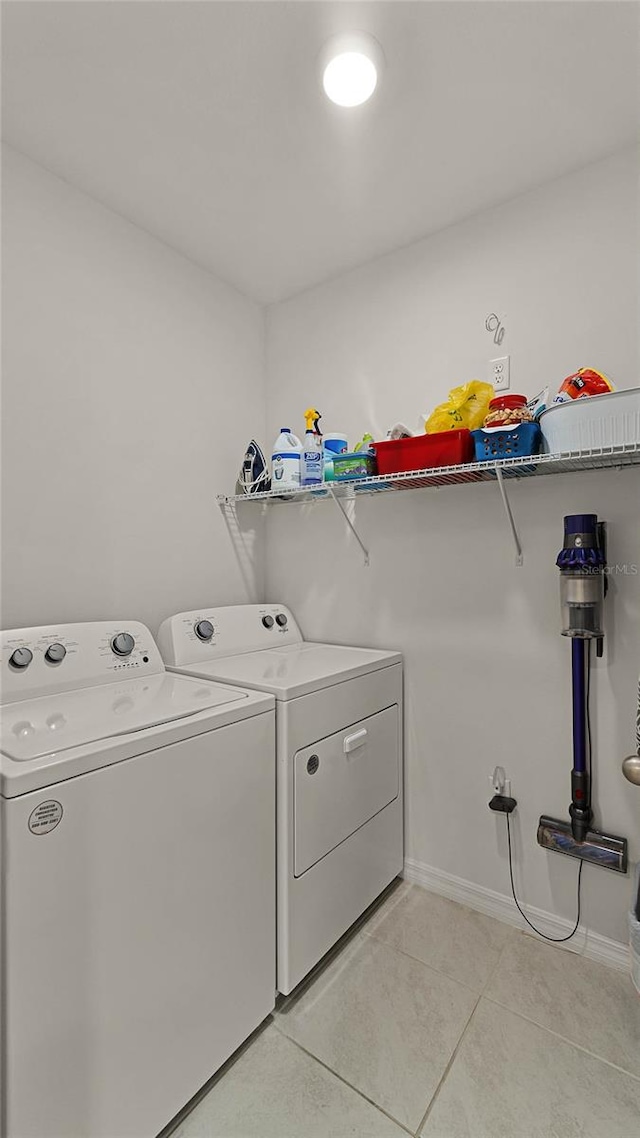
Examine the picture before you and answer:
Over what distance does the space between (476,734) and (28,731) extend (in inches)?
53.0

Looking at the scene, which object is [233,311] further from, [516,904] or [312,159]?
[516,904]

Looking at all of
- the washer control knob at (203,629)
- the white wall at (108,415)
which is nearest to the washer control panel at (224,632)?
the washer control knob at (203,629)

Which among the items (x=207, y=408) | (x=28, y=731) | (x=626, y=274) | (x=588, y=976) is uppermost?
(x=626, y=274)

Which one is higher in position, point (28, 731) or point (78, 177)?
Answer: point (78, 177)

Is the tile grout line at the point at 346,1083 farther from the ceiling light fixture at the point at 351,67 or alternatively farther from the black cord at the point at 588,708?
the ceiling light fixture at the point at 351,67

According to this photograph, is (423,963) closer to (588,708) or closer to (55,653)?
(588,708)

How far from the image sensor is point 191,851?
1.12 m

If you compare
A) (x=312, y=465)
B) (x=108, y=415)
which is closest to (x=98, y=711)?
(x=108, y=415)

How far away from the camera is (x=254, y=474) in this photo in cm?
213

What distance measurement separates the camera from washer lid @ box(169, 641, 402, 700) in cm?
144

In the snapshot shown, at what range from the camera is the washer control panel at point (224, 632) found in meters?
1.80

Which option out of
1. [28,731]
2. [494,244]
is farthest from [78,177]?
[28,731]

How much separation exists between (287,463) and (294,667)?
780mm

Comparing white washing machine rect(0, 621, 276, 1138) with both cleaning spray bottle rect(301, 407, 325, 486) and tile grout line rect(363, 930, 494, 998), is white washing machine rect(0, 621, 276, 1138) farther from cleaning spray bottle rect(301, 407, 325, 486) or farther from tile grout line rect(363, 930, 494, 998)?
cleaning spray bottle rect(301, 407, 325, 486)
